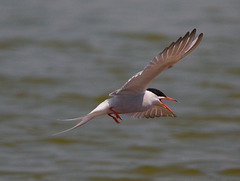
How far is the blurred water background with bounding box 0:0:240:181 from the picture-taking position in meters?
10.0

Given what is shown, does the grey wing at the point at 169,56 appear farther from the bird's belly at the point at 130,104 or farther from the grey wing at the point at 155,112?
the grey wing at the point at 155,112

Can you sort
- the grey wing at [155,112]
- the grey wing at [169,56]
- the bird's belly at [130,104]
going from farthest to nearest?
the grey wing at [155,112] < the bird's belly at [130,104] < the grey wing at [169,56]

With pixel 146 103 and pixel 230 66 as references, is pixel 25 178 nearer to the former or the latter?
pixel 146 103

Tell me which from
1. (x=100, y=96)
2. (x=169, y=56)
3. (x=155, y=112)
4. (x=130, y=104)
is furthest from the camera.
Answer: (x=100, y=96)

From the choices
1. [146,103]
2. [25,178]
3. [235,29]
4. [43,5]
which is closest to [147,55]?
[235,29]

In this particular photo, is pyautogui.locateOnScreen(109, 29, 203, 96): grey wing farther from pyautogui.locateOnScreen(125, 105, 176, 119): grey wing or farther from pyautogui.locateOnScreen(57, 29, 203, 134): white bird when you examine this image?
pyautogui.locateOnScreen(125, 105, 176, 119): grey wing

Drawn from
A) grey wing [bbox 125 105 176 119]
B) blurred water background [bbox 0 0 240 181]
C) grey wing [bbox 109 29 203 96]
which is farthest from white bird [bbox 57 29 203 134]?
blurred water background [bbox 0 0 240 181]

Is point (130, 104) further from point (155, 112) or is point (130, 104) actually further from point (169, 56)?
point (155, 112)

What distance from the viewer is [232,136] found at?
1117cm

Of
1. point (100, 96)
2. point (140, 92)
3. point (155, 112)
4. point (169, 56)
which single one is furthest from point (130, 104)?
point (100, 96)

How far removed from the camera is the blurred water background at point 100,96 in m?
10.0

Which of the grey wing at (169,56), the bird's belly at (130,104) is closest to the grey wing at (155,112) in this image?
the bird's belly at (130,104)

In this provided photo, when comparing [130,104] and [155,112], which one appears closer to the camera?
[130,104]

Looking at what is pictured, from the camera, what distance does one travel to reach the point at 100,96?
12.4m
